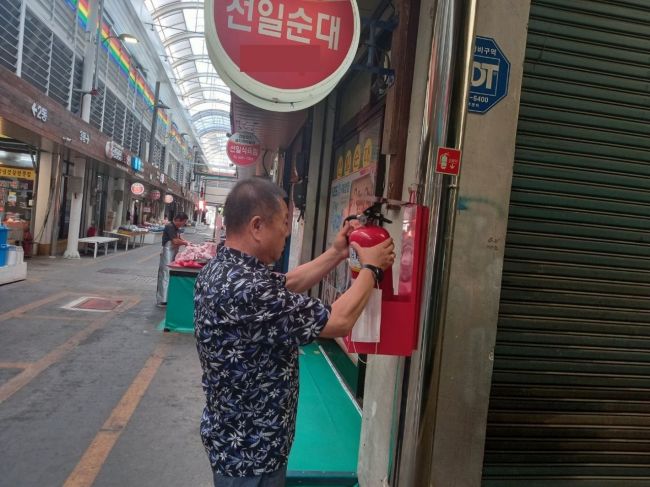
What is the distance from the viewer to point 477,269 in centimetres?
209

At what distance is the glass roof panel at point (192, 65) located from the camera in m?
23.5

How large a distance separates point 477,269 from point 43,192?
16018 millimetres

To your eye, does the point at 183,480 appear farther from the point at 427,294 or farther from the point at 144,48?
the point at 144,48

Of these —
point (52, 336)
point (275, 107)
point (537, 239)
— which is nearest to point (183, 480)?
point (275, 107)

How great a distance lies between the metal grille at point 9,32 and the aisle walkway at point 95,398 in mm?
6093

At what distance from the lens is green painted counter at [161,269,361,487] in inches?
117

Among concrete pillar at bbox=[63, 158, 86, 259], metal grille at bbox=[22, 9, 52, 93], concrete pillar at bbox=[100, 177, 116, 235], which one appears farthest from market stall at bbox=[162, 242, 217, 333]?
concrete pillar at bbox=[100, 177, 116, 235]

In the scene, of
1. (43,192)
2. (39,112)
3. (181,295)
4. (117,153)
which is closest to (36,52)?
(39,112)

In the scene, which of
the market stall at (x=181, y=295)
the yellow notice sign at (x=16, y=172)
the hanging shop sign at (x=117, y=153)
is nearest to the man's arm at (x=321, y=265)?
the market stall at (x=181, y=295)

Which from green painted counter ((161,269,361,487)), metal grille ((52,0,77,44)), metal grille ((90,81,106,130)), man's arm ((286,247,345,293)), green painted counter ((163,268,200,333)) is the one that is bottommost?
green painted counter ((161,269,361,487))

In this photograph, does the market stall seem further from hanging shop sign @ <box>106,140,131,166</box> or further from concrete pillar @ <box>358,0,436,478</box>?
hanging shop sign @ <box>106,140,131,166</box>

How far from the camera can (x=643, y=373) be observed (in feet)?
7.98

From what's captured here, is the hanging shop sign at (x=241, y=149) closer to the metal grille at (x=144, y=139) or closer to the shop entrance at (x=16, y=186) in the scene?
the shop entrance at (x=16, y=186)

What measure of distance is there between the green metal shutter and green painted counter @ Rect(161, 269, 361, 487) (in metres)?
1.12
